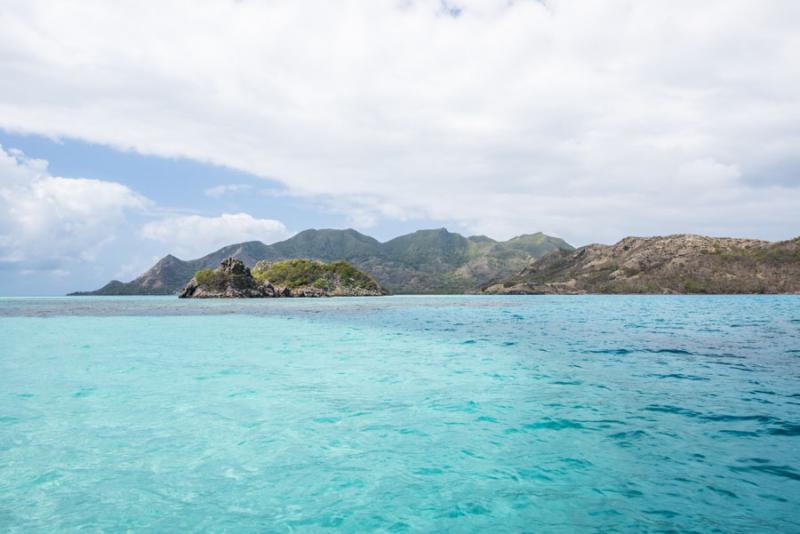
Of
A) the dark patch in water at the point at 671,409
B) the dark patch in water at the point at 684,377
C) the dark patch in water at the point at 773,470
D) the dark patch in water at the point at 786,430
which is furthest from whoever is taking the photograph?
the dark patch in water at the point at 684,377

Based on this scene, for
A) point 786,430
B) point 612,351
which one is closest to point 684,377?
point 786,430

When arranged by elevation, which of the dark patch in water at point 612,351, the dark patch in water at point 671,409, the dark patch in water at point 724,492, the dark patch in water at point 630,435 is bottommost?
the dark patch in water at point 612,351

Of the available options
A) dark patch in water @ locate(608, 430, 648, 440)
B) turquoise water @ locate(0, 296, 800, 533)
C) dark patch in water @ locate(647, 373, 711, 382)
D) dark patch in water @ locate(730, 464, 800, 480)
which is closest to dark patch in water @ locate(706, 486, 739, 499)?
turquoise water @ locate(0, 296, 800, 533)

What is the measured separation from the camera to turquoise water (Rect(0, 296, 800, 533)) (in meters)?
8.35

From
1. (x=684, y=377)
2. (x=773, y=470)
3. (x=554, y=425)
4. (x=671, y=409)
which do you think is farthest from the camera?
(x=684, y=377)

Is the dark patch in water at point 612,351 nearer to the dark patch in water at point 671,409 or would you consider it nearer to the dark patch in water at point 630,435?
the dark patch in water at point 671,409

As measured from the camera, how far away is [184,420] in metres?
15.1

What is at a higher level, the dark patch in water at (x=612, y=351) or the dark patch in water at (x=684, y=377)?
the dark patch in water at (x=684, y=377)

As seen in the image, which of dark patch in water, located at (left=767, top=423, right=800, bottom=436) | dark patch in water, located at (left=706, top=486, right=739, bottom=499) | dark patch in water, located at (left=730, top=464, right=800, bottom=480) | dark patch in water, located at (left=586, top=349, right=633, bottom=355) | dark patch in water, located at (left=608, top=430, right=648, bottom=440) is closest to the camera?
dark patch in water, located at (left=706, top=486, right=739, bottom=499)

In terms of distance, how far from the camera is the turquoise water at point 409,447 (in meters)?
A: 8.35

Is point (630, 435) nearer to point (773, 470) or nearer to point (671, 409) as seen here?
point (773, 470)

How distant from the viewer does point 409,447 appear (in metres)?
12.2

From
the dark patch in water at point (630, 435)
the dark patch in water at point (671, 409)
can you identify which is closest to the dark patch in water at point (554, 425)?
the dark patch in water at point (630, 435)

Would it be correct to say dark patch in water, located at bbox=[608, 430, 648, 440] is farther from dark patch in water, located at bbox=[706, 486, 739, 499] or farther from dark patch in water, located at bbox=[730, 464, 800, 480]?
dark patch in water, located at bbox=[706, 486, 739, 499]
